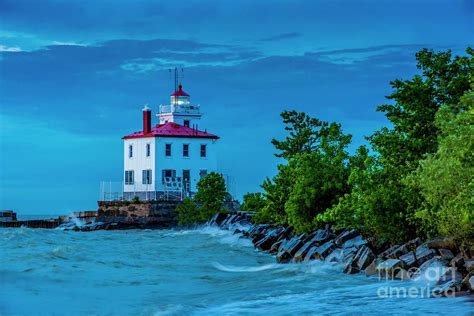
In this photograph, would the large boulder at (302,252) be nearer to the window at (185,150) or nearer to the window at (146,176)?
the window at (146,176)

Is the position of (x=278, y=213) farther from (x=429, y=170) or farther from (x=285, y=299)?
(x=285, y=299)

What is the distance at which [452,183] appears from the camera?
21.2 metres

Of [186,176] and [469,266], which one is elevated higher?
[186,176]

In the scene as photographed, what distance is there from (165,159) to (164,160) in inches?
4.5

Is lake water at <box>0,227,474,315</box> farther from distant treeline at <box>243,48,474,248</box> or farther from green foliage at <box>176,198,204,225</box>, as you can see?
green foliage at <box>176,198,204,225</box>

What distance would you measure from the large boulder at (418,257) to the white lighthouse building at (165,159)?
42633 mm

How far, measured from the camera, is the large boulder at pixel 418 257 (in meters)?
19.6

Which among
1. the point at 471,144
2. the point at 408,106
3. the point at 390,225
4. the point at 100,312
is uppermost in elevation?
the point at 408,106

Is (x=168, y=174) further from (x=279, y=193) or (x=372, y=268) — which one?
(x=372, y=268)

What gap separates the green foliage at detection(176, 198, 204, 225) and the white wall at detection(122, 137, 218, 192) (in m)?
5.26

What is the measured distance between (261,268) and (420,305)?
10620 mm

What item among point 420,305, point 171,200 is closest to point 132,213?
point 171,200

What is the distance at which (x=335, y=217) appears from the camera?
2781 cm

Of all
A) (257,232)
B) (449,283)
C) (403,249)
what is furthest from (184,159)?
(449,283)
